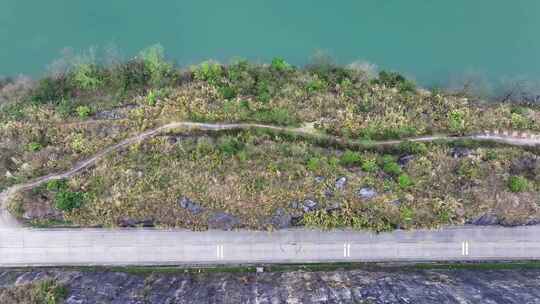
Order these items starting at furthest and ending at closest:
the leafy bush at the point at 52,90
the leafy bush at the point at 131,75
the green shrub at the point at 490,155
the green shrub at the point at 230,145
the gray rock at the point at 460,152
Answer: the leafy bush at the point at 131,75 < the leafy bush at the point at 52,90 < the gray rock at the point at 460,152 < the green shrub at the point at 490,155 < the green shrub at the point at 230,145

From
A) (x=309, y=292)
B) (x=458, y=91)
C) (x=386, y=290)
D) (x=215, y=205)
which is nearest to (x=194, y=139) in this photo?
(x=215, y=205)

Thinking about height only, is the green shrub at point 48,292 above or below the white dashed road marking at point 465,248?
below

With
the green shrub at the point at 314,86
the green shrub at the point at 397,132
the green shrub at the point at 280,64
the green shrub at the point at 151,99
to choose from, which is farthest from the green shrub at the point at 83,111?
the green shrub at the point at 397,132

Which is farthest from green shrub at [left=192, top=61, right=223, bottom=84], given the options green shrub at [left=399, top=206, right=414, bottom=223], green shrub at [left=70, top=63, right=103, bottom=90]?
green shrub at [left=399, top=206, right=414, bottom=223]

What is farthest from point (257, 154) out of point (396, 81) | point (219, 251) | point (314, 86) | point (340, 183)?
point (396, 81)

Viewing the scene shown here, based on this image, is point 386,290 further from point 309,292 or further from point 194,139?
point 194,139

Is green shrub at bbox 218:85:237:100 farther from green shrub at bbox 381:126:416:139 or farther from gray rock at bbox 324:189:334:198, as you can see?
green shrub at bbox 381:126:416:139

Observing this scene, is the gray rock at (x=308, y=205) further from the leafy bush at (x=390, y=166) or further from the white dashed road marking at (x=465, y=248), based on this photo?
the white dashed road marking at (x=465, y=248)
